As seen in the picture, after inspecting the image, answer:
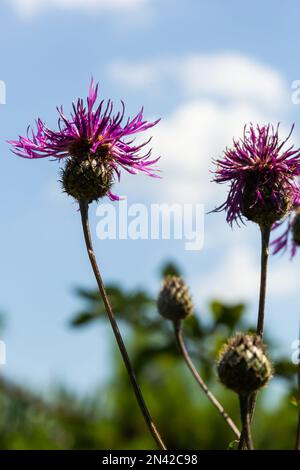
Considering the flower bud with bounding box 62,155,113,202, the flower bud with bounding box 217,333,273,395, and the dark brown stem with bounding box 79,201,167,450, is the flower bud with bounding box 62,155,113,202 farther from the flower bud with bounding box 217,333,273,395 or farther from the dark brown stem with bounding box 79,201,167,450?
the flower bud with bounding box 217,333,273,395

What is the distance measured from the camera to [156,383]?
46.3 ft

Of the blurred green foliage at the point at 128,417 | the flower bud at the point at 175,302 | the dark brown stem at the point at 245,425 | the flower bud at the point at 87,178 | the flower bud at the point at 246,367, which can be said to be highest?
the flower bud at the point at 87,178

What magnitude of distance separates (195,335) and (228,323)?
245 millimetres

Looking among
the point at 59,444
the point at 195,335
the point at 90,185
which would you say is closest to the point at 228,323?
the point at 195,335

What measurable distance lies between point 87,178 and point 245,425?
5.10ft

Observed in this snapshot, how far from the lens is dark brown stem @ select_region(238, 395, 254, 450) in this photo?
3.87 meters

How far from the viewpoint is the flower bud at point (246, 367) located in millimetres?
4098

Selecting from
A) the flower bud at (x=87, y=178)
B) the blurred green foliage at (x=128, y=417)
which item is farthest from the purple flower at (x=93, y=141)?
the blurred green foliage at (x=128, y=417)

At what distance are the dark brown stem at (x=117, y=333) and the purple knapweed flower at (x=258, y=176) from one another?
852mm

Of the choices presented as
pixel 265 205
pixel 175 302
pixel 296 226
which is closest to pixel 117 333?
pixel 265 205

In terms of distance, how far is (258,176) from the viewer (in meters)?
4.84

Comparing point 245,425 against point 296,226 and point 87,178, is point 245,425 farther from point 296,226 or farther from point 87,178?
point 296,226

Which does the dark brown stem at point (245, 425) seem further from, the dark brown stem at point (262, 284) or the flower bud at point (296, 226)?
the flower bud at point (296, 226)
